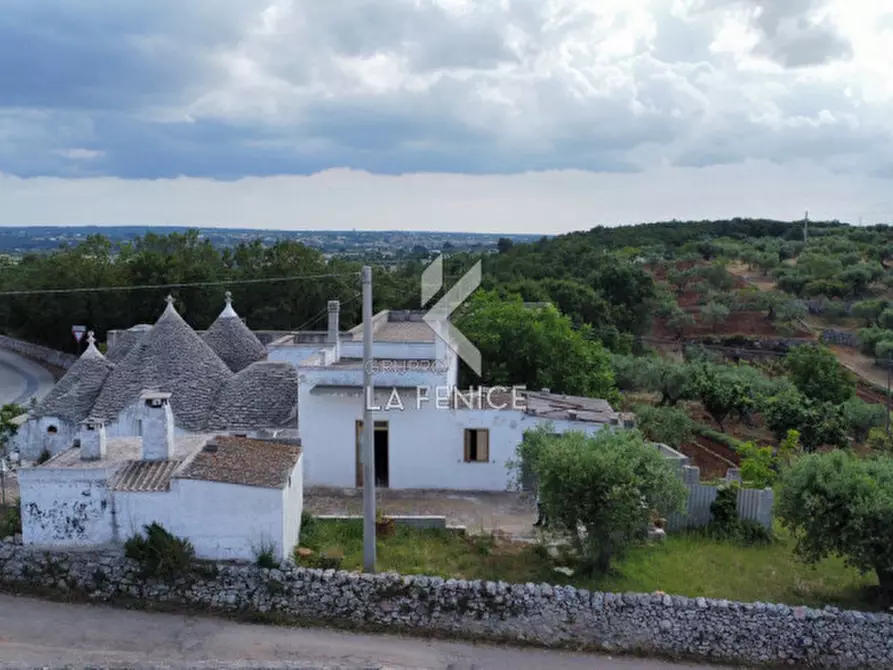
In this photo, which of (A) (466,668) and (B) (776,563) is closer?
(A) (466,668)

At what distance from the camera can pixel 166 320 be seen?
21.9m

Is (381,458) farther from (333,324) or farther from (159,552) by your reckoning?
(159,552)

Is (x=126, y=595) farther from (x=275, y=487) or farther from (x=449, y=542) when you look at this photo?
(x=449, y=542)

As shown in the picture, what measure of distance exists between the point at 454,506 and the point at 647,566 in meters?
4.63

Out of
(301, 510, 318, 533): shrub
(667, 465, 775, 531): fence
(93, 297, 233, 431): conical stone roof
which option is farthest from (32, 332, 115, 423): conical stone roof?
(667, 465, 775, 531): fence

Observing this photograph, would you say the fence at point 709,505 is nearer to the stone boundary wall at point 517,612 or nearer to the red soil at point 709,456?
the stone boundary wall at point 517,612

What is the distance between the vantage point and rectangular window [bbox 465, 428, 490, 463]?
733 inches

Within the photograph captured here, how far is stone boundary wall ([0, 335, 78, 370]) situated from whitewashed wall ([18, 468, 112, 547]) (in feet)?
93.5

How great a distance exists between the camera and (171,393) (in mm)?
19547

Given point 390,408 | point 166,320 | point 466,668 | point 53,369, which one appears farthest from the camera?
point 53,369

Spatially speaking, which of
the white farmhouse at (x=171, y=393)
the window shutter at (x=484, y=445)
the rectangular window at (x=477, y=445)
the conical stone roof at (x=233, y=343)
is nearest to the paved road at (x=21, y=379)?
the conical stone roof at (x=233, y=343)

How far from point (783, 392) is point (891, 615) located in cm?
1970

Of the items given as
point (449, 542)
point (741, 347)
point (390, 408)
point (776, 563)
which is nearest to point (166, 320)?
point (390, 408)

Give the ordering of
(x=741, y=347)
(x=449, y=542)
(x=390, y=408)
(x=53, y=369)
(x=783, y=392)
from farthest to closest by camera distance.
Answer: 1. (x=741, y=347)
2. (x=53, y=369)
3. (x=783, y=392)
4. (x=390, y=408)
5. (x=449, y=542)
